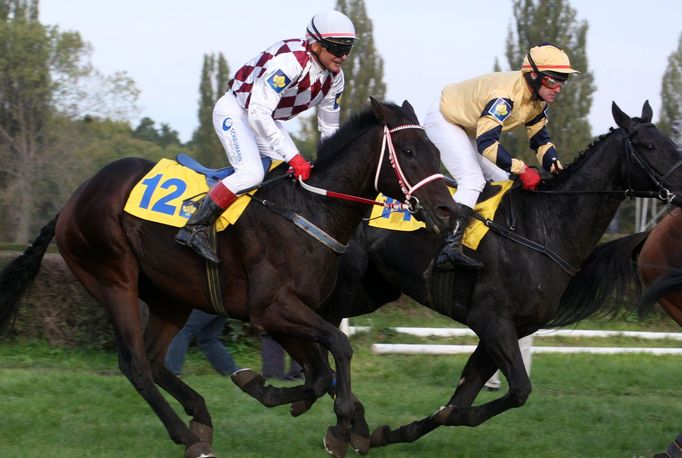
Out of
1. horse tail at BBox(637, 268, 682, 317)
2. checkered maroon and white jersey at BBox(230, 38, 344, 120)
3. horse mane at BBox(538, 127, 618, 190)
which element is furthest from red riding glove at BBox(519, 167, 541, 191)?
checkered maroon and white jersey at BBox(230, 38, 344, 120)

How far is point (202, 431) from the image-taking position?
207 inches

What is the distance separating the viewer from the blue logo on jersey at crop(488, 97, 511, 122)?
210 inches

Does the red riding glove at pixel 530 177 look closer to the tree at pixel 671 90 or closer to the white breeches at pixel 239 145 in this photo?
the white breeches at pixel 239 145

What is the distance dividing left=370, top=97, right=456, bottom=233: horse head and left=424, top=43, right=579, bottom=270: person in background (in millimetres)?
601

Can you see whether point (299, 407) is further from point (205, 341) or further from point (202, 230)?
point (205, 341)

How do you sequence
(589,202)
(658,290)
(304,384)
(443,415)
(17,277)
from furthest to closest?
(17,277) → (658,290) → (589,202) → (443,415) → (304,384)

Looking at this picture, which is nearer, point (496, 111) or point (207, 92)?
point (496, 111)

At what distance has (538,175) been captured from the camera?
5.39 meters

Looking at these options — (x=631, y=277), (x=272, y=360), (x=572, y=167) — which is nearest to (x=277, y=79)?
(x=572, y=167)

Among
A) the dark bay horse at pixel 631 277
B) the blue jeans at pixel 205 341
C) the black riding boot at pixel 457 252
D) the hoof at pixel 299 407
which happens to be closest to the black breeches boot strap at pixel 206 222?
the hoof at pixel 299 407

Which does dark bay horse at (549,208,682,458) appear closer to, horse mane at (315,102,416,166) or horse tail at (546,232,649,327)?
horse tail at (546,232,649,327)

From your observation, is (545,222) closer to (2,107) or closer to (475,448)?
(475,448)

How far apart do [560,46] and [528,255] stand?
20.1m

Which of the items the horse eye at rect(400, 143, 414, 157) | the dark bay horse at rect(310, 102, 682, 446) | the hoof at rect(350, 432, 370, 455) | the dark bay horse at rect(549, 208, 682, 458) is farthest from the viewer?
the dark bay horse at rect(549, 208, 682, 458)
